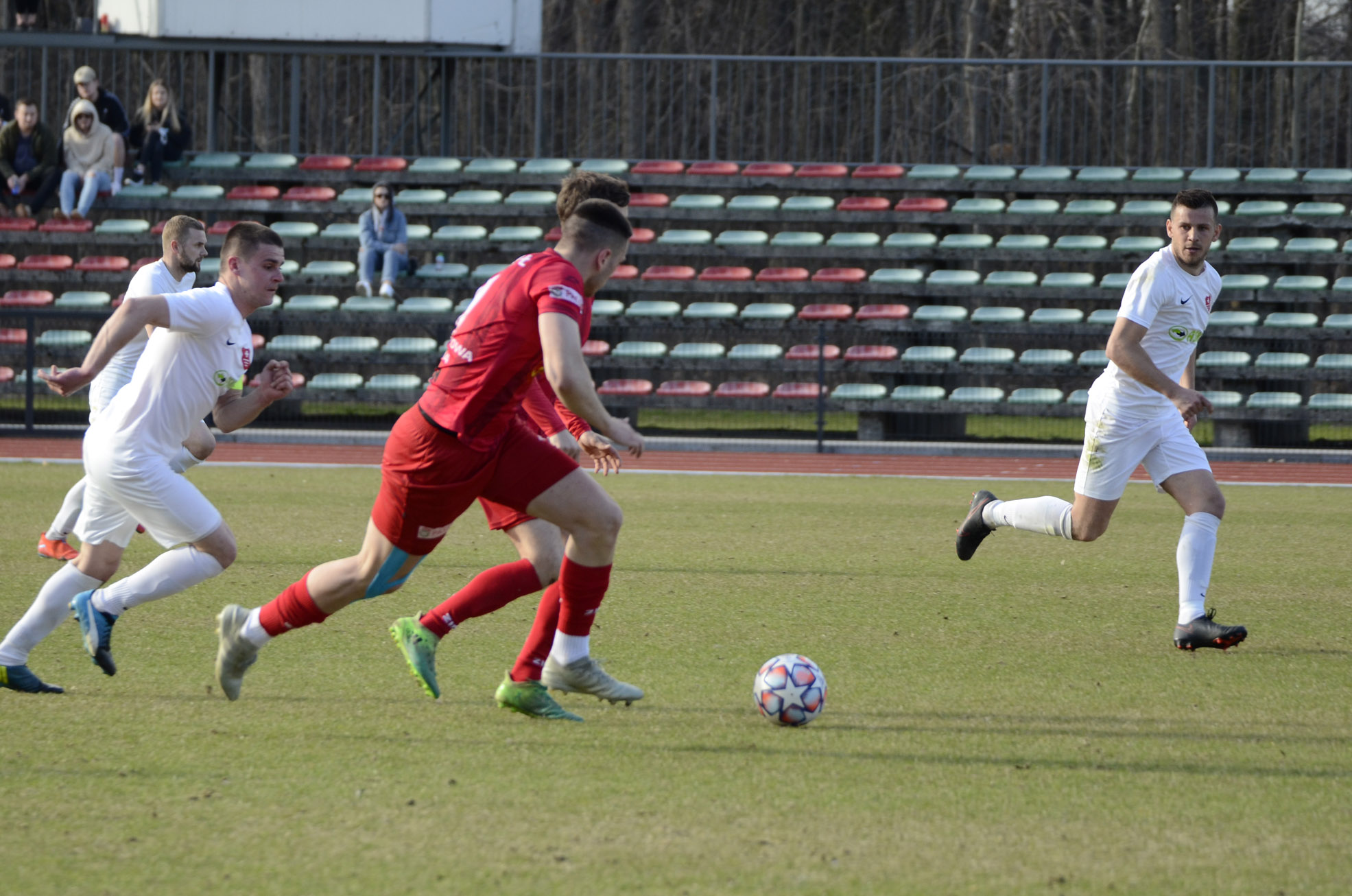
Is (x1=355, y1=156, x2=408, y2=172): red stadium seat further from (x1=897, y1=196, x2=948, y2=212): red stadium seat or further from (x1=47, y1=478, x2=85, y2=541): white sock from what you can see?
(x1=47, y1=478, x2=85, y2=541): white sock

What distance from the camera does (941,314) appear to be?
20.4 metres

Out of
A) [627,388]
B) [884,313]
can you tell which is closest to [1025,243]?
[884,313]

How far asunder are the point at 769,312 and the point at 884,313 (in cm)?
165

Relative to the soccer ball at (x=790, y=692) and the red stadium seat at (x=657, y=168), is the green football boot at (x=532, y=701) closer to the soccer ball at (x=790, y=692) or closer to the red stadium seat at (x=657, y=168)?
the soccer ball at (x=790, y=692)

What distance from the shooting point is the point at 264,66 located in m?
33.5

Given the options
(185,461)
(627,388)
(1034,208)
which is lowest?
(627,388)

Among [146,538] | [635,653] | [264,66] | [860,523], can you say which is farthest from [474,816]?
[264,66]

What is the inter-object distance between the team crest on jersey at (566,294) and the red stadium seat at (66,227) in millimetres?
19922

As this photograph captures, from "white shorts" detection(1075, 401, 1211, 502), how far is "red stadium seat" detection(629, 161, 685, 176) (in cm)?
1728

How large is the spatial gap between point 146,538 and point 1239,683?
24.4ft

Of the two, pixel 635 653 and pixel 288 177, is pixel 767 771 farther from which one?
pixel 288 177

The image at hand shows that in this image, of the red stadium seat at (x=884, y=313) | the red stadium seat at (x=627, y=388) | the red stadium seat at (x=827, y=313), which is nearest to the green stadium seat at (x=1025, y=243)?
the red stadium seat at (x=884, y=313)

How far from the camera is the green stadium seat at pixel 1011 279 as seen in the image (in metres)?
20.8

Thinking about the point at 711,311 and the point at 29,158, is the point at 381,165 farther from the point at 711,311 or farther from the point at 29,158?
the point at 711,311
